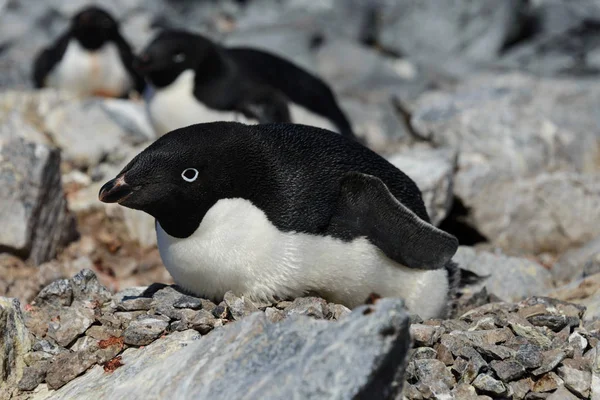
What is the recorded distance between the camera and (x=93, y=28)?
30.6 feet

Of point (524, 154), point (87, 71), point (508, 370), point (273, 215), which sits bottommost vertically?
point (524, 154)

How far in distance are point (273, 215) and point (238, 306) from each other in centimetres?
40

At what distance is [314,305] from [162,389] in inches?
33.1

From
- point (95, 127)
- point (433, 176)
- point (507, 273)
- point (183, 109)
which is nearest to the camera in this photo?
point (507, 273)

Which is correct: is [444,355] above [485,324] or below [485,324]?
above

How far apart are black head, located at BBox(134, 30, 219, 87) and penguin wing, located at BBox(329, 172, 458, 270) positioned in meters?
3.64

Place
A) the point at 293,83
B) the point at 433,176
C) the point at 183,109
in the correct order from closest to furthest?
the point at 433,176
the point at 183,109
the point at 293,83

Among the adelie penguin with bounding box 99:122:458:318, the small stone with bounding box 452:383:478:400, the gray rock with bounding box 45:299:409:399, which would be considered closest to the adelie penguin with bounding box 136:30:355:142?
the adelie penguin with bounding box 99:122:458:318

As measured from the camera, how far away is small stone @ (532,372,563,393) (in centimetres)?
346

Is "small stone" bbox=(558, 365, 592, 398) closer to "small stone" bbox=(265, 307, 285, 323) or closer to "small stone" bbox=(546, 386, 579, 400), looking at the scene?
"small stone" bbox=(546, 386, 579, 400)

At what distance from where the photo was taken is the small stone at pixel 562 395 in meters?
3.40

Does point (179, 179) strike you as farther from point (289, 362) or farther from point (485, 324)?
point (485, 324)

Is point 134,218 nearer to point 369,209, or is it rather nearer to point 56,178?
point 56,178

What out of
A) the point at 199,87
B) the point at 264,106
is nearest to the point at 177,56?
the point at 199,87
